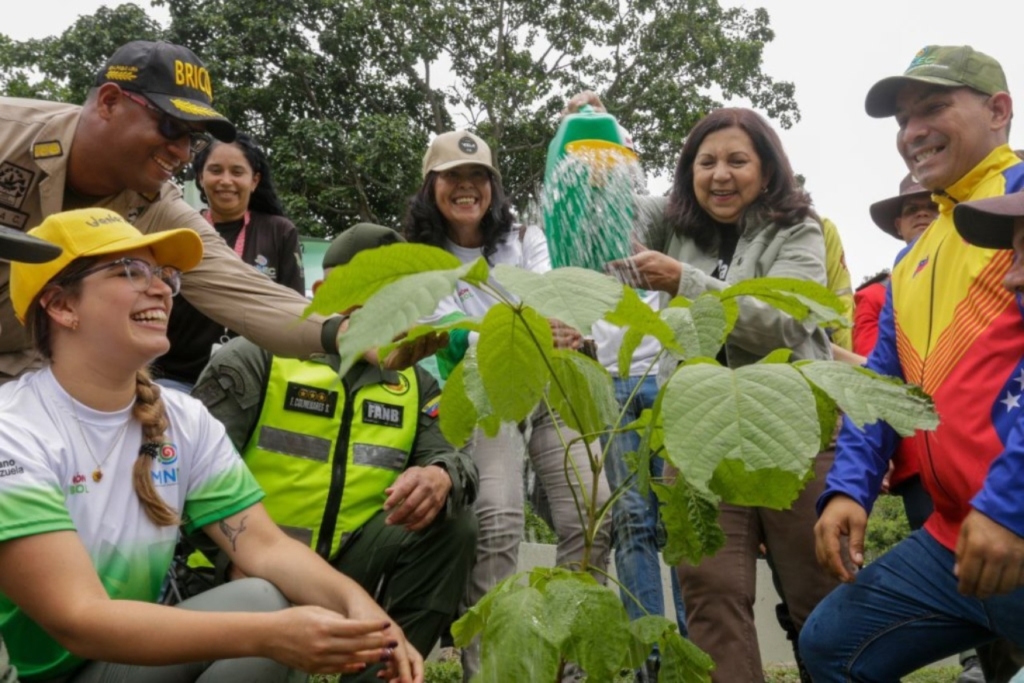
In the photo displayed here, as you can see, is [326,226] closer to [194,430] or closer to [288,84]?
[288,84]

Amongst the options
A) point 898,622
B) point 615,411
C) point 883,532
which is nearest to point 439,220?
point 898,622

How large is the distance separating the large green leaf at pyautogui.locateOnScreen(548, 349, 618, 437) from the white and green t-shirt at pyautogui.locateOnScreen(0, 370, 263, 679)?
109 cm

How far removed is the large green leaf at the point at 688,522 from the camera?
6.15ft

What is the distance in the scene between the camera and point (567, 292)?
1.37 meters

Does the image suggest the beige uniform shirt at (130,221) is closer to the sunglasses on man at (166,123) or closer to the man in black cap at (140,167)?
the man in black cap at (140,167)

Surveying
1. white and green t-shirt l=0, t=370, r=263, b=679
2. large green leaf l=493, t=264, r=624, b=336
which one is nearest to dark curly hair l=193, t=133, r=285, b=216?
white and green t-shirt l=0, t=370, r=263, b=679

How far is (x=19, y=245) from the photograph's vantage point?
2.34 m

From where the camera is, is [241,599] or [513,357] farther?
[241,599]

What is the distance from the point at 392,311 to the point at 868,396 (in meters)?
0.71

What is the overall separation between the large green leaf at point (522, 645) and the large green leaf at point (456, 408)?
0.32 metres

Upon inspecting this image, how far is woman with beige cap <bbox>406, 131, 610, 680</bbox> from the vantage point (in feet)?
Answer: 11.5

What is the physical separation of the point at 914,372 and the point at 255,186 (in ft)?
9.67

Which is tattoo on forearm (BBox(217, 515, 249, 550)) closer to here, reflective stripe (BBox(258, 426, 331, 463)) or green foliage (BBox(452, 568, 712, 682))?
reflective stripe (BBox(258, 426, 331, 463))

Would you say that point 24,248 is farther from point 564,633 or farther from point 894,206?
point 894,206
